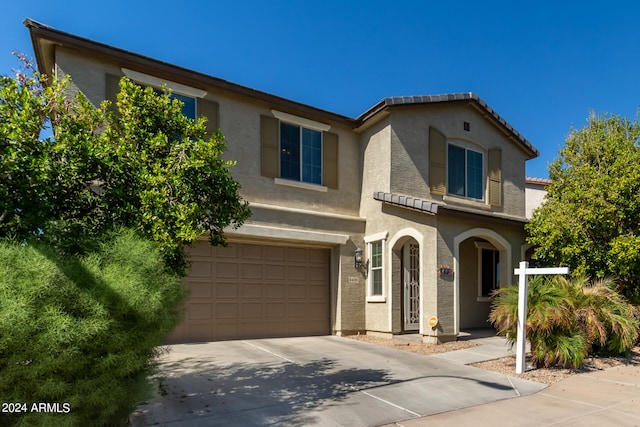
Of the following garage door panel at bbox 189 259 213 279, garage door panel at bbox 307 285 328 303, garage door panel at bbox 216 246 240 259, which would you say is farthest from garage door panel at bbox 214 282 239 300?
garage door panel at bbox 307 285 328 303

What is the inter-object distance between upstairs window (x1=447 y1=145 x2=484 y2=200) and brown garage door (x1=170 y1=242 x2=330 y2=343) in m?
4.80

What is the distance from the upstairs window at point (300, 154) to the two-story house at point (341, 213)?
0.10ft

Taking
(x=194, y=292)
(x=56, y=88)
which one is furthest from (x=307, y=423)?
(x=194, y=292)

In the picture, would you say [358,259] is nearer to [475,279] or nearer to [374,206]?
[374,206]

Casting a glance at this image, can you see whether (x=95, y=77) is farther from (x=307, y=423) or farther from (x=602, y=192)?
(x=602, y=192)

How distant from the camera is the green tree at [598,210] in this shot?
10164mm

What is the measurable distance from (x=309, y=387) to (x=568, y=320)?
17.5 feet

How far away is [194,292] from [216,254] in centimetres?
107

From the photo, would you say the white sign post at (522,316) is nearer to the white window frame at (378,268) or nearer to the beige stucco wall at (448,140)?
the white window frame at (378,268)

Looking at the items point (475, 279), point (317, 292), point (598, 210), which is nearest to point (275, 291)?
point (317, 292)

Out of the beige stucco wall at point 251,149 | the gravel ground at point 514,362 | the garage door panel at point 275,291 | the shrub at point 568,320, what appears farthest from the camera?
the garage door panel at point 275,291

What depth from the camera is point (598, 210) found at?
33.9ft

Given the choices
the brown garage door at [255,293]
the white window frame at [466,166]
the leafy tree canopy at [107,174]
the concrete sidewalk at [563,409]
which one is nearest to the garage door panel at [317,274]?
the brown garage door at [255,293]

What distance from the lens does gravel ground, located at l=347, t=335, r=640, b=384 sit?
25.7 feet
